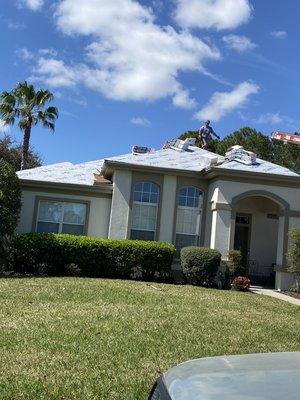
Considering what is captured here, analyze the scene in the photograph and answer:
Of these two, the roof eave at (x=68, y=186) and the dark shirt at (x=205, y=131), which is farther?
the dark shirt at (x=205, y=131)

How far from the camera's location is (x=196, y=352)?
7199 mm

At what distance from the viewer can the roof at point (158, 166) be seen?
1906 cm

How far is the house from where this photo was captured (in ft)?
60.8

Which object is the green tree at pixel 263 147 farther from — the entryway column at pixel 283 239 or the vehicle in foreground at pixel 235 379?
the vehicle in foreground at pixel 235 379

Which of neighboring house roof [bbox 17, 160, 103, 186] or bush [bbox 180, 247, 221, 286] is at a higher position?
neighboring house roof [bbox 17, 160, 103, 186]

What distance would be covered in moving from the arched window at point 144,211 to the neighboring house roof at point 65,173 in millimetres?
1956

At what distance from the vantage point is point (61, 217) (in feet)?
66.0

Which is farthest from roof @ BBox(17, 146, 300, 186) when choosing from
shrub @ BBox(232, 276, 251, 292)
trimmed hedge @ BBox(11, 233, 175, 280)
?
shrub @ BBox(232, 276, 251, 292)


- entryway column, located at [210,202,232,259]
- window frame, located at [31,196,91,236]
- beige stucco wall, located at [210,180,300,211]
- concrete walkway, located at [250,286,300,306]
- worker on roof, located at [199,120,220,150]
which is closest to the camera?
concrete walkway, located at [250,286,300,306]

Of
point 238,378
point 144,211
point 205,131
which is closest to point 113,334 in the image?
point 238,378

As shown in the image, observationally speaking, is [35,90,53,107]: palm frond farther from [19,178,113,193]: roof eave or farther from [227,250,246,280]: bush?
[227,250,246,280]: bush

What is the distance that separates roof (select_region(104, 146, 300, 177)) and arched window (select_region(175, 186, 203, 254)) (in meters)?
0.92

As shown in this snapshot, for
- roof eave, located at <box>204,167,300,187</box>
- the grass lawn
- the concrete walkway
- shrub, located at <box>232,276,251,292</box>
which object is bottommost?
the grass lawn

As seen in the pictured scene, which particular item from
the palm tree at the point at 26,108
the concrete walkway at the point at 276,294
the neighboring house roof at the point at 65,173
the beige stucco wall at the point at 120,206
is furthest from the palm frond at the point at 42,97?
the concrete walkway at the point at 276,294
